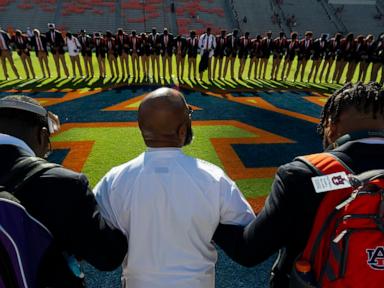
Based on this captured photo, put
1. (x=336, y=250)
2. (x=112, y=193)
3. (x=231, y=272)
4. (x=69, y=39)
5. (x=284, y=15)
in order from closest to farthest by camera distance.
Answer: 1. (x=336, y=250)
2. (x=112, y=193)
3. (x=231, y=272)
4. (x=69, y=39)
5. (x=284, y=15)

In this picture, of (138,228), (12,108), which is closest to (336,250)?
(138,228)

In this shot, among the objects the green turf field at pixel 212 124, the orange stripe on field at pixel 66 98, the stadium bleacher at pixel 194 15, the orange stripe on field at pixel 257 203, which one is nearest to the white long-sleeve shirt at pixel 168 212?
the green turf field at pixel 212 124

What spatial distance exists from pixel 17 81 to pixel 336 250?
1156 centimetres

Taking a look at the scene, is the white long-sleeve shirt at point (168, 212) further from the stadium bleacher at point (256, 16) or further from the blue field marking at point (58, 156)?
the stadium bleacher at point (256, 16)

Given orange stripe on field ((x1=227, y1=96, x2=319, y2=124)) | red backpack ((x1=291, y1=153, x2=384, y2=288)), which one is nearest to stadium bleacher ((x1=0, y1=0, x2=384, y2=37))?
orange stripe on field ((x1=227, y1=96, x2=319, y2=124))

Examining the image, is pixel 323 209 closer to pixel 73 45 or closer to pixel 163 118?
pixel 163 118

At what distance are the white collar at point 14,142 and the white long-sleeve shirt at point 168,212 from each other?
1.25 feet

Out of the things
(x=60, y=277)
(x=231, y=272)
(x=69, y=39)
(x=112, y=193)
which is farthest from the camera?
(x=69, y=39)

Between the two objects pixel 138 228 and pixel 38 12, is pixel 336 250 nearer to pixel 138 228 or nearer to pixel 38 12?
pixel 138 228

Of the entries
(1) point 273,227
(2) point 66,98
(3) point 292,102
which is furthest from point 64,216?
(3) point 292,102

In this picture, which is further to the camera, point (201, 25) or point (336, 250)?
point (201, 25)

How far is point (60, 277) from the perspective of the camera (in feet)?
4.74

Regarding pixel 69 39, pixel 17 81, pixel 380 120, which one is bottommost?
pixel 17 81

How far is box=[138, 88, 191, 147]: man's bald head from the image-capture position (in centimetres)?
151
